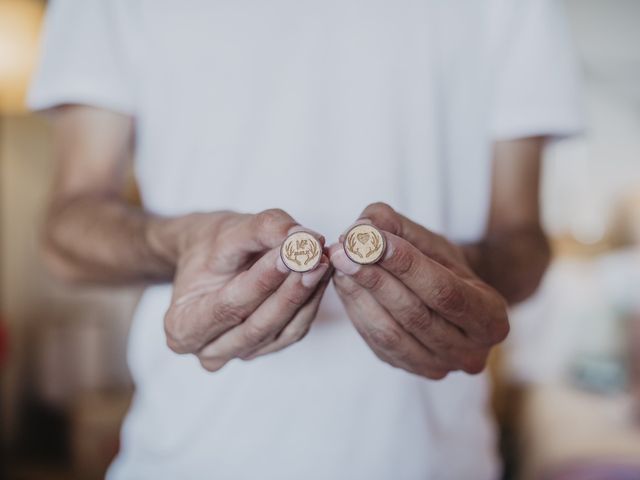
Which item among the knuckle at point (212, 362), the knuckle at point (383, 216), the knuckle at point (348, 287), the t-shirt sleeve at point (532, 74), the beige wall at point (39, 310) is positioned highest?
the t-shirt sleeve at point (532, 74)

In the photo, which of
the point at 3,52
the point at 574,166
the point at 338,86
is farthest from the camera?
the point at 574,166

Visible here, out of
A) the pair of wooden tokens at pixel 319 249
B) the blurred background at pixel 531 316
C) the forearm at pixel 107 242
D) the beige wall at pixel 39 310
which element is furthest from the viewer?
the beige wall at pixel 39 310

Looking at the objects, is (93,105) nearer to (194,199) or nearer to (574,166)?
(194,199)

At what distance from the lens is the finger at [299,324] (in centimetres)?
32

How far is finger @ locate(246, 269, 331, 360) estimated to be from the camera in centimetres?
32

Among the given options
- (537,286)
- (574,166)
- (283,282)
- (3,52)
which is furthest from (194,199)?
(574,166)

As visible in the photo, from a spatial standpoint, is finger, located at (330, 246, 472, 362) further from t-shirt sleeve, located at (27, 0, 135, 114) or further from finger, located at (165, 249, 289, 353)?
t-shirt sleeve, located at (27, 0, 135, 114)

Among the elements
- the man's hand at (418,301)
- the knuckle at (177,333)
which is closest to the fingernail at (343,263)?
the man's hand at (418,301)

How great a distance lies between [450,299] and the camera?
0.99 feet

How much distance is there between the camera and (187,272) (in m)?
0.33

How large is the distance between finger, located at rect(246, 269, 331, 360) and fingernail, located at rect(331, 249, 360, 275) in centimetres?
3

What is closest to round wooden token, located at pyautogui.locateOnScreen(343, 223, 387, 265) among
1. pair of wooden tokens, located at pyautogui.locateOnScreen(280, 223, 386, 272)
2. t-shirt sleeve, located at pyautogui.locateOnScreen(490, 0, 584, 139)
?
pair of wooden tokens, located at pyautogui.locateOnScreen(280, 223, 386, 272)

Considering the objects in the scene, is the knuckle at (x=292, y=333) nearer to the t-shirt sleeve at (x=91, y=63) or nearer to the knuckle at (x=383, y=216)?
the knuckle at (x=383, y=216)

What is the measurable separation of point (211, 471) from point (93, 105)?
31 cm
